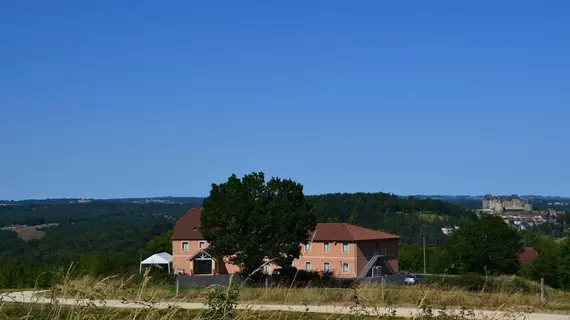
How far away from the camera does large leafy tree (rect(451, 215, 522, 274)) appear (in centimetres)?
6462

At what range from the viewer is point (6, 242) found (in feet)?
462

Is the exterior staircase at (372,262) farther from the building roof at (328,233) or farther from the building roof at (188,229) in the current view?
the building roof at (188,229)

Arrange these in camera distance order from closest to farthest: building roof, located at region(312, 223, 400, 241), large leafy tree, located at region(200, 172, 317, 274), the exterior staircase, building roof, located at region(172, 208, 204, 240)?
large leafy tree, located at region(200, 172, 317, 274)
the exterior staircase
building roof, located at region(312, 223, 400, 241)
building roof, located at region(172, 208, 204, 240)

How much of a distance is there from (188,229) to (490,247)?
88.7 feet

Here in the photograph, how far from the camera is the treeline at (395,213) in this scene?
5408 inches

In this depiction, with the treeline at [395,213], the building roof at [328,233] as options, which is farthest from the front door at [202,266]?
the treeline at [395,213]

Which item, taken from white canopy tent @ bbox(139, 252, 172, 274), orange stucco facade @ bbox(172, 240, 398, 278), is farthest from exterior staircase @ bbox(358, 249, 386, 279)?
white canopy tent @ bbox(139, 252, 172, 274)

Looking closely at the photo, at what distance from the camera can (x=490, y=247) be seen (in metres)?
64.8

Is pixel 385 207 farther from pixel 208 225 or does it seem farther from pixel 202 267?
pixel 208 225

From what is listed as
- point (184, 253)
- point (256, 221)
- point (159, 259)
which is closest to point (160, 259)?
point (159, 259)

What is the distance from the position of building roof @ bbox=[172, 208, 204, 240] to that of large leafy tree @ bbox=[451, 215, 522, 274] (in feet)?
77.6

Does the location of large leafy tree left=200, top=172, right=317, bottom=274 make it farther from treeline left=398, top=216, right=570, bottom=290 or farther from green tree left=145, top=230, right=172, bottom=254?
green tree left=145, top=230, right=172, bottom=254

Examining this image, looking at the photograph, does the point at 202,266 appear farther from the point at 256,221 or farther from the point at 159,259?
the point at 256,221

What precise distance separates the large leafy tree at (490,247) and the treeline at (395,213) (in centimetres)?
6094
